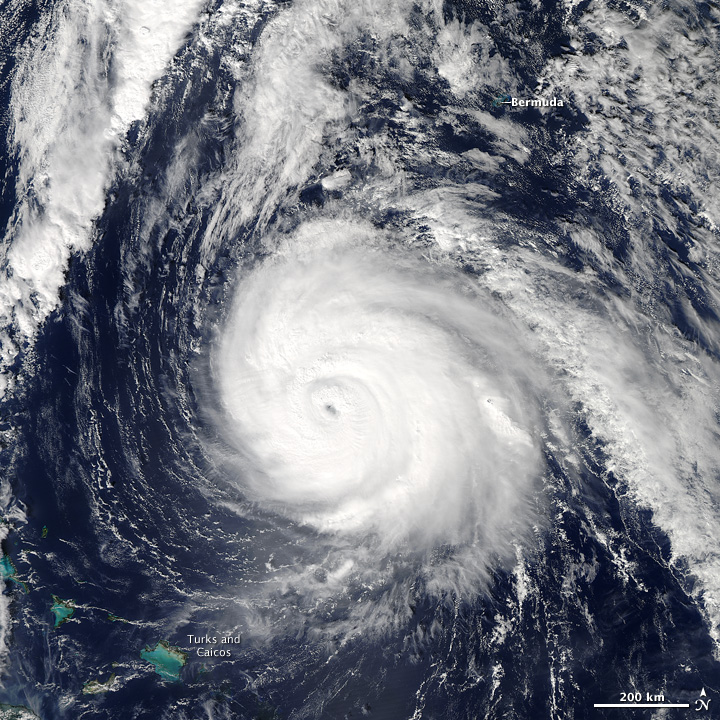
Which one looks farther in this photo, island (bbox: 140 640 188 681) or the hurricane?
island (bbox: 140 640 188 681)

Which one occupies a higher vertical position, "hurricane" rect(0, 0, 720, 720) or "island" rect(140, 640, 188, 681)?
"hurricane" rect(0, 0, 720, 720)

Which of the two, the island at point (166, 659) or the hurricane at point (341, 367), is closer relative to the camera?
the hurricane at point (341, 367)

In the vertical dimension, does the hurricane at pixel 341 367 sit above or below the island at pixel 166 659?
above

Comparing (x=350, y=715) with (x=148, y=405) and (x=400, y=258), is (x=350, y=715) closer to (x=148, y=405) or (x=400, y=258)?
(x=148, y=405)

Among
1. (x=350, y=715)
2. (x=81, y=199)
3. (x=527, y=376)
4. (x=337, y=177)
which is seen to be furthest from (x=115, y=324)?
(x=350, y=715)
